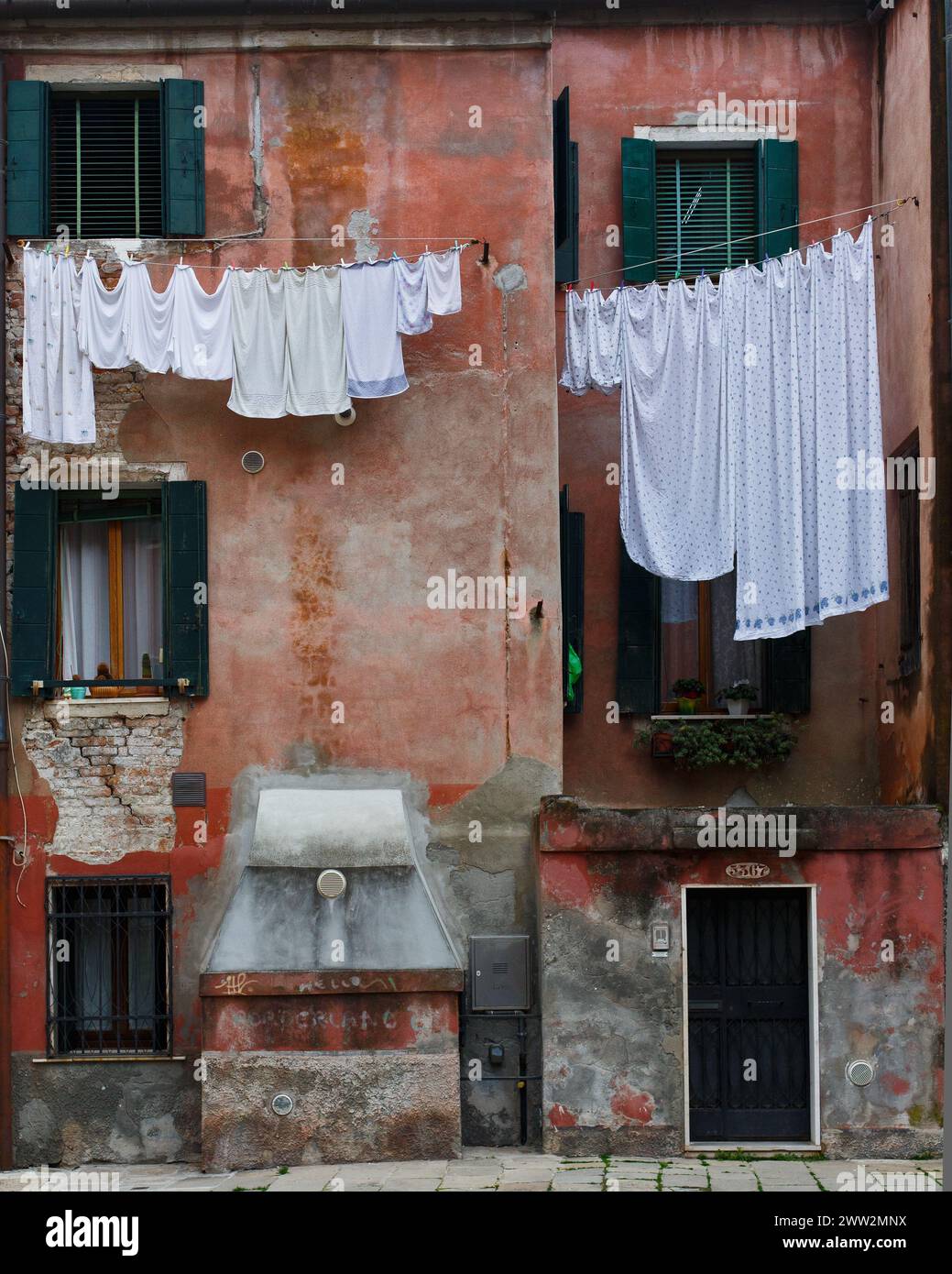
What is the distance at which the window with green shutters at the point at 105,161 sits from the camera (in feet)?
46.9

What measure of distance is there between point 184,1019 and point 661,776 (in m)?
4.46

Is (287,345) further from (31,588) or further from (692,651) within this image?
(692,651)

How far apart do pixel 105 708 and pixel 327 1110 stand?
358 centimetres

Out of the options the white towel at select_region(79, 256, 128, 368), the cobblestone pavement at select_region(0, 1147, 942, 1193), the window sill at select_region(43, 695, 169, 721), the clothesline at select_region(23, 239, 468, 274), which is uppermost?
the clothesline at select_region(23, 239, 468, 274)

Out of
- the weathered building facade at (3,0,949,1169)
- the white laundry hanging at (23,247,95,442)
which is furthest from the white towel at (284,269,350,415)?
the white laundry hanging at (23,247,95,442)

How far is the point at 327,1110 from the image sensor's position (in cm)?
1326

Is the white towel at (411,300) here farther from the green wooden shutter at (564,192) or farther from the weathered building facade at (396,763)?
the green wooden shutter at (564,192)

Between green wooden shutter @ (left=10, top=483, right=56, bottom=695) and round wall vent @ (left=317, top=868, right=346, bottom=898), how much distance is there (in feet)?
9.08

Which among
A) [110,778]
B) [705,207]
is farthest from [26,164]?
[705,207]

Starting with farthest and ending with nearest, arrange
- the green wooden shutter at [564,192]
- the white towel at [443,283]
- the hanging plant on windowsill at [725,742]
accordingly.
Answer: the hanging plant on windowsill at [725,742]
the green wooden shutter at [564,192]
the white towel at [443,283]

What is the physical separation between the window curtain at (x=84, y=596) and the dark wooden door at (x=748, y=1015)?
5.19m

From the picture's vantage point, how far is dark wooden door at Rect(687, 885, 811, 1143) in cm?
1354

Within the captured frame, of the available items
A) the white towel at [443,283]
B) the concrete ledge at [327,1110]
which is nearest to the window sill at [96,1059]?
the concrete ledge at [327,1110]

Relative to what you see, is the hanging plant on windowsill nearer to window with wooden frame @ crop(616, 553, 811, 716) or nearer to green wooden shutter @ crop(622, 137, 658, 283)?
window with wooden frame @ crop(616, 553, 811, 716)
